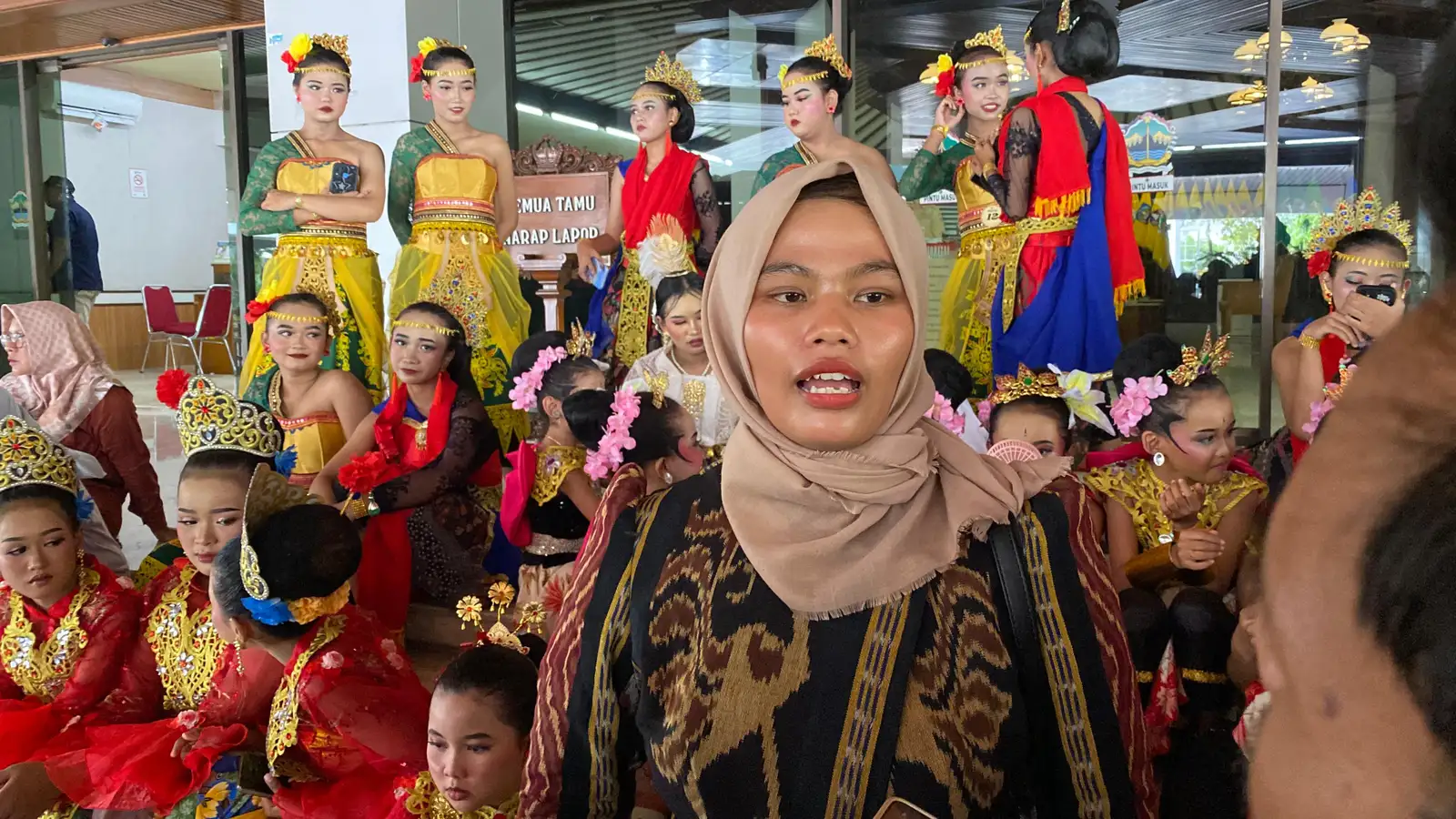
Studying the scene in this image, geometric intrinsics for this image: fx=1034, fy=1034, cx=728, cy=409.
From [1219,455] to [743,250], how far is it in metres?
1.62

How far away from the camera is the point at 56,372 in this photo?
11.8ft

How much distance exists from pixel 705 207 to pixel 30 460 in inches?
95.5

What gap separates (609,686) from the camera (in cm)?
109

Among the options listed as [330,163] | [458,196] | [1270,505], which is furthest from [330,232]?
[1270,505]

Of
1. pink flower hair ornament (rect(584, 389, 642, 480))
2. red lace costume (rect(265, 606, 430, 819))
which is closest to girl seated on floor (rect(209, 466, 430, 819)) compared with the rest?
red lace costume (rect(265, 606, 430, 819))

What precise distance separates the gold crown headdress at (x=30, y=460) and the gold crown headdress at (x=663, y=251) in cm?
185

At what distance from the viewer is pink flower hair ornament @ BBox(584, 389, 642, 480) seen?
8.44 feet

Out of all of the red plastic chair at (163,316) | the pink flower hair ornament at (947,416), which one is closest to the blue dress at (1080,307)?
the pink flower hair ornament at (947,416)

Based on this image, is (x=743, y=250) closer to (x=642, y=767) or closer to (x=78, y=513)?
(x=642, y=767)

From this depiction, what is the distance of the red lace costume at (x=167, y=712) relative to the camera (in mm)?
1986

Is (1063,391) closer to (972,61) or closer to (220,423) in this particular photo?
(972,61)

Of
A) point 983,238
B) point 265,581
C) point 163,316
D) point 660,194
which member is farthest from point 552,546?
Answer: point 163,316

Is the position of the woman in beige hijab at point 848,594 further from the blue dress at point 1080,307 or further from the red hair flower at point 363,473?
the blue dress at point 1080,307

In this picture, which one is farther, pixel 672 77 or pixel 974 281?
pixel 672 77
